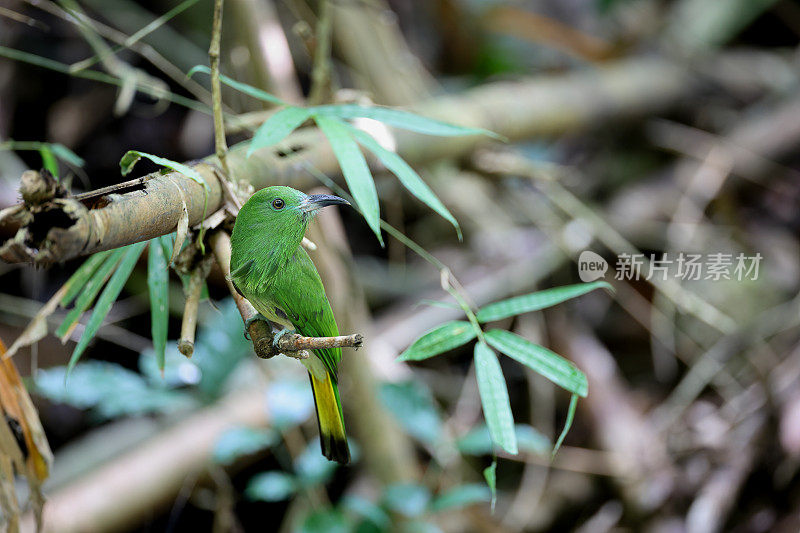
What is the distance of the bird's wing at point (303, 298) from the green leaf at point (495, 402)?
20 centimetres

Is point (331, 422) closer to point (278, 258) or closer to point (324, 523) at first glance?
point (278, 258)

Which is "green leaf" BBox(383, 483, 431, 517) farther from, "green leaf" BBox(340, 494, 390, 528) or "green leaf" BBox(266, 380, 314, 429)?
"green leaf" BBox(266, 380, 314, 429)

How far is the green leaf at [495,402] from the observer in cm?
81

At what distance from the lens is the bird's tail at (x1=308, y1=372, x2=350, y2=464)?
74 centimetres

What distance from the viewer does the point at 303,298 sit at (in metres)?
0.68

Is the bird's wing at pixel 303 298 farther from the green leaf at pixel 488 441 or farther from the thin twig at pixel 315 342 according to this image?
the green leaf at pixel 488 441

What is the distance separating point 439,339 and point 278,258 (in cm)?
33

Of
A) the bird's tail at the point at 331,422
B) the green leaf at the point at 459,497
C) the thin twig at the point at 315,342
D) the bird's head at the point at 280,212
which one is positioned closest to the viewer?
the thin twig at the point at 315,342

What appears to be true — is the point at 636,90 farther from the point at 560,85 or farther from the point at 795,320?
the point at 795,320

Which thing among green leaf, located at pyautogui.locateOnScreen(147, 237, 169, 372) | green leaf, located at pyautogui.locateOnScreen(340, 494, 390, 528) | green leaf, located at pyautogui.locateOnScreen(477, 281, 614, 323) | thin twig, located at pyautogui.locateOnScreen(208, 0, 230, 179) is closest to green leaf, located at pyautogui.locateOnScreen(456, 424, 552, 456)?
green leaf, located at pyautogui.locateOnScreen(340, 494, 390, 528)

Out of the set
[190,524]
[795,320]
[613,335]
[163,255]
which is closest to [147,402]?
[190,524]

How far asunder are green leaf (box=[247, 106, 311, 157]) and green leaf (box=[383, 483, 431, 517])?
1118 mm

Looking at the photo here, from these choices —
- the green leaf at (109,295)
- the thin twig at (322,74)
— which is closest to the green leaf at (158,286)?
the green leaf at (109,295)

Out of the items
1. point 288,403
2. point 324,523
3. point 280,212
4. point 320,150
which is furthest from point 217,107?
point 324,523
